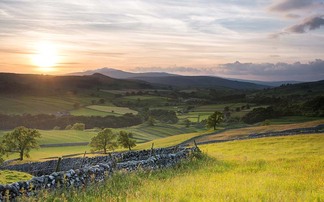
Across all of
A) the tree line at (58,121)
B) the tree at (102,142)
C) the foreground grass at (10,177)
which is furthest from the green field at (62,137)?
the foreground grass at (10,177)

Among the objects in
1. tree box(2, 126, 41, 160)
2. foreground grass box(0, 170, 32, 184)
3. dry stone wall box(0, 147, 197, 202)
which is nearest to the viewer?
dry stone wall box(0, 147, 197, 202)

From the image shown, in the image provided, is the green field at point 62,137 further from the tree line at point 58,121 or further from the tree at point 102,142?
the tree line at point 58,121

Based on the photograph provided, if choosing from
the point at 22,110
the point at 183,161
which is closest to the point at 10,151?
the point at 183,161

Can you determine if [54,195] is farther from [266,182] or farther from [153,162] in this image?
[153,162]

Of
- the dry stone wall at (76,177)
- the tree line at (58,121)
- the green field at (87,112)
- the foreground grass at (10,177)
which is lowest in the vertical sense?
the tree line at (58,121)

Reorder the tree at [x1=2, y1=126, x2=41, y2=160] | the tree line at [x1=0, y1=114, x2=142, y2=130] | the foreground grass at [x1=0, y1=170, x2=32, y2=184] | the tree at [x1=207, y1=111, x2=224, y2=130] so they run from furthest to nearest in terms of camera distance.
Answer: the tree line at [x1=0, y1=114, x2=142, y2=130] < the tree at [x1=207, y1=111, x2=224, y2=130] < the tree at [x1=2, y1=126, x2=41, y2=160] < the foreground grass at [x1=0, y1=170, x2=32, y2=184]

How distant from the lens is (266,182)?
1494cm

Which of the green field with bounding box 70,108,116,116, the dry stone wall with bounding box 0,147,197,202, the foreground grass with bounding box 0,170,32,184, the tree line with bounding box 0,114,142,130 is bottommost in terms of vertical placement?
the tree line with bounding box 0,114,142,130

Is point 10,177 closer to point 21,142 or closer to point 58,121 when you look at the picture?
point 21,142

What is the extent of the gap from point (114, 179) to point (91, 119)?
15182cm

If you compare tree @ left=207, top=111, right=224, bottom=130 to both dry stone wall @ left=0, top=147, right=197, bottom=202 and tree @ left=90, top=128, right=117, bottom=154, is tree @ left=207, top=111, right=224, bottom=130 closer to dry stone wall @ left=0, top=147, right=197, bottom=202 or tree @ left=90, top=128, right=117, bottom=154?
tree @ left=90, top=128, right=117, bottom=154

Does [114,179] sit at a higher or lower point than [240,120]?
higher

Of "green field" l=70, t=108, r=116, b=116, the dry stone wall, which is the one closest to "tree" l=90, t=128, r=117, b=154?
the dry stone wall

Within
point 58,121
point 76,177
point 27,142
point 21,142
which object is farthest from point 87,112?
point 76,177
